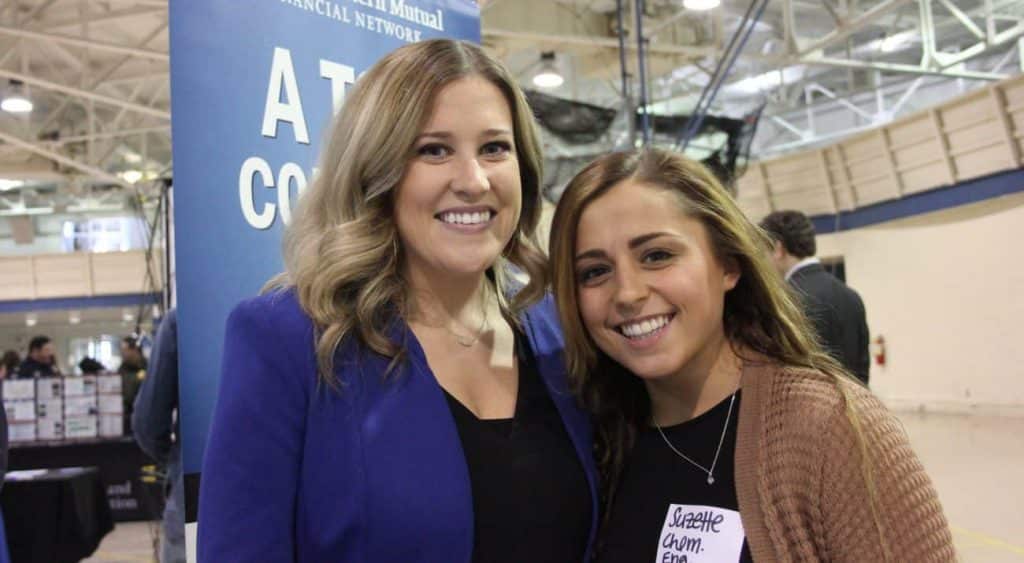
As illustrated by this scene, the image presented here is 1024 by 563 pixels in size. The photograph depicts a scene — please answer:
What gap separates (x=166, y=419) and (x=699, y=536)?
9.76 feet

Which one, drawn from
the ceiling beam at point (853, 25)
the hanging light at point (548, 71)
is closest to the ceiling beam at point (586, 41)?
the hanging light at point (548, 71)

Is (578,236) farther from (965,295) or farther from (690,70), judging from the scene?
(690,70)

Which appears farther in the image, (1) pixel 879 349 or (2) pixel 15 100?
(1) pixel 879 349

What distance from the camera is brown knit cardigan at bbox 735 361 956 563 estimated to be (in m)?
1.19

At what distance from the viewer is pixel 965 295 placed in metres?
10.2

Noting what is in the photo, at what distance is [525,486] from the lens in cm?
143

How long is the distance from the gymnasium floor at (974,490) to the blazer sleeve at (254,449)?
3913 mm

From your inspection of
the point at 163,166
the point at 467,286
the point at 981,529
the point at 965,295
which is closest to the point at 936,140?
the point at 965,295

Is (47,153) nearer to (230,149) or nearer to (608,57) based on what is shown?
(608,57)

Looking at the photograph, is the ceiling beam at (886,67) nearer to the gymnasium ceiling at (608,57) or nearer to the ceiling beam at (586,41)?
the gymnasium ceiling at (608,57)

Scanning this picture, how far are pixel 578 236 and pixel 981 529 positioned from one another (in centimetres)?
479

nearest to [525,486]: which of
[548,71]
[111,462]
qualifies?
[111,462]

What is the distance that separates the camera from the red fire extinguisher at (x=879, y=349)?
463 inches

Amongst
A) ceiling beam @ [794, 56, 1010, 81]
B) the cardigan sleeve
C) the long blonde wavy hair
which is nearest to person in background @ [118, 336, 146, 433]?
the long blonde wavy hair
